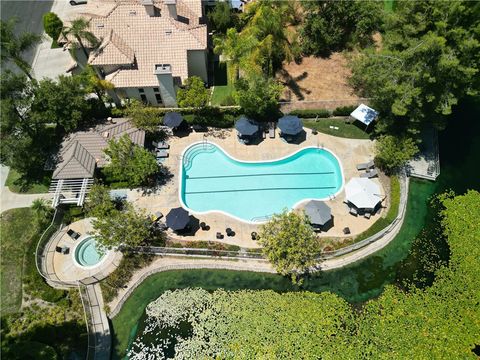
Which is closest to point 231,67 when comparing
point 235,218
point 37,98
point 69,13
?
point 235,218

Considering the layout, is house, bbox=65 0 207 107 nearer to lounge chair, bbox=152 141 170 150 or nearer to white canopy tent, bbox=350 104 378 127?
lounge chair, bbox=152 141 170 150

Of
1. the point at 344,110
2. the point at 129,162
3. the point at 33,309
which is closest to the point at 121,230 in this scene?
the point at 129,162

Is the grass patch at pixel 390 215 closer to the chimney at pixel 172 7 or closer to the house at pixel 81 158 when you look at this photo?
the house at pixel 81 158

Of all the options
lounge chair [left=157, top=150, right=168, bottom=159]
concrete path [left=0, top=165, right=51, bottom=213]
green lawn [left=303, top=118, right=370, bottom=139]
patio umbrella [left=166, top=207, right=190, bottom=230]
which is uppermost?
green lawn [left=303, top=118, right=370, bottom=139]

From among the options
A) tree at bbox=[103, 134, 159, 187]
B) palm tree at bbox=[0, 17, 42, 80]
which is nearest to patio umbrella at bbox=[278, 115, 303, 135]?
tree at bbox=[103, 134, 159, 187]

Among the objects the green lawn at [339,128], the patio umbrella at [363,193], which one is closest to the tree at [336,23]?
the green lawn at [339,128]

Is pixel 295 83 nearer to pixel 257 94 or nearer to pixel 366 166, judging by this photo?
pixel 257 94
